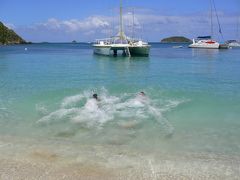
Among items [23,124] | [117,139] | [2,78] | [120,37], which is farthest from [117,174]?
[120,37]

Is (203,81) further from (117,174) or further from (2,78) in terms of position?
(117,174)

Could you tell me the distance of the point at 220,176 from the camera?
8.80 m

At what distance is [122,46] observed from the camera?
5800 centimetres

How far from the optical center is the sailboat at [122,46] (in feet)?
193

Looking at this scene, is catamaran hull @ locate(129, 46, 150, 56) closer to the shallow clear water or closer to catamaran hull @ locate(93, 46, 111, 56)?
catamaran hull @ locate(93, 46, 111, 56)

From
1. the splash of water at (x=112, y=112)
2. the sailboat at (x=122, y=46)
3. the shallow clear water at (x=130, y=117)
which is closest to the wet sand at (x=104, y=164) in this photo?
the shallow clear water at (x=130, y=117)

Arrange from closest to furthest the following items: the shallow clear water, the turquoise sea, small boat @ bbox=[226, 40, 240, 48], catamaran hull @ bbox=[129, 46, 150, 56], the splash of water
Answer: the turquoise sea → the shallow clear water → the splash of water → catamaran hull @ bbox=[129, 46, 150, 56] → small boat @ bbox=[226, 40, 240, 48]

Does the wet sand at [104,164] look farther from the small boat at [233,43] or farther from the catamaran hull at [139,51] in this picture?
the small boat at [233,43]

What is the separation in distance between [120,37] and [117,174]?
54440mm

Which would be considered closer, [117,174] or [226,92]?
[117,174]

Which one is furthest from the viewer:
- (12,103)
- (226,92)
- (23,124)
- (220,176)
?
(226,92)

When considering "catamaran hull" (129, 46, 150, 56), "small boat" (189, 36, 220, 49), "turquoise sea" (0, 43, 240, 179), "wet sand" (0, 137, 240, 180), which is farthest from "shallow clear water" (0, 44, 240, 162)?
"small boat" (189, 36, 220, 49)

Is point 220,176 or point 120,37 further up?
point 120,37

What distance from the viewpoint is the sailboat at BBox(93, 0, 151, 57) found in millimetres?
58719
